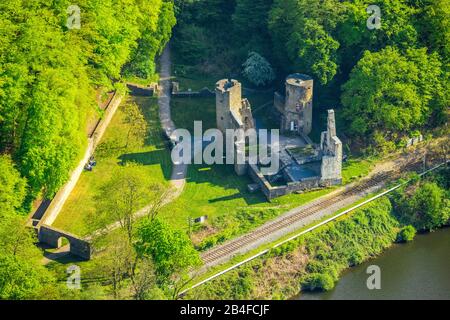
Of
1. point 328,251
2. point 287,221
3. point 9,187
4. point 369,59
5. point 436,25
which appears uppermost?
point 436,25

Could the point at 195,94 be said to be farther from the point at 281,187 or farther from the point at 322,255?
the point at 322,255

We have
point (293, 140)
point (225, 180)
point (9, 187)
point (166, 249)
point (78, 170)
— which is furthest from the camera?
point (293, 140)

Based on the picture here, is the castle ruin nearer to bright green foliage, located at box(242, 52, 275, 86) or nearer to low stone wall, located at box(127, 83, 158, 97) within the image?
bright green foliage, located at box(242, 52, 275, 86)

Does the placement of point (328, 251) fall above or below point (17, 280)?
below

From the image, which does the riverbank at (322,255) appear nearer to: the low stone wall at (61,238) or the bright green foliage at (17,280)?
the low stone wall at (61,238)

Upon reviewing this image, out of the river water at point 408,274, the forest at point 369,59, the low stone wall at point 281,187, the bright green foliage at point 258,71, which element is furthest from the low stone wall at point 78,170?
the river water at point 408,274

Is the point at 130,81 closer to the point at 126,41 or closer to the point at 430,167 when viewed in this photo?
the point at 126,41

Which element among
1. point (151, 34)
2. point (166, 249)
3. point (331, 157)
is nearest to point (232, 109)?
point (331, 157)

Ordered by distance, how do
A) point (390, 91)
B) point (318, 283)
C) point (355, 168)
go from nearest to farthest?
point (318, 283), point (390, 91), point (355, 168)

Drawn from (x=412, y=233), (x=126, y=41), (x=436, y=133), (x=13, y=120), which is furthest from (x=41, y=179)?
(x=436, y=133)
